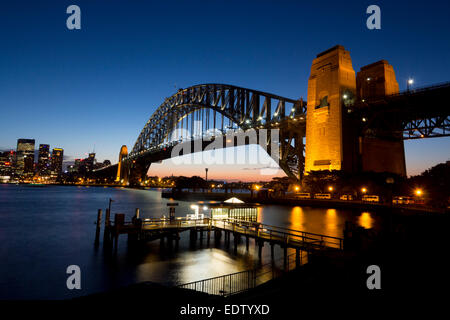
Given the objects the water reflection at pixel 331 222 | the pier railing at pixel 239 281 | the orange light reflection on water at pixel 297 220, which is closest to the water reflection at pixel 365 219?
the water reflection at pixel 331 222

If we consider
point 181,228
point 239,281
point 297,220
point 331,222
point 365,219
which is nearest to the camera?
point 239,281

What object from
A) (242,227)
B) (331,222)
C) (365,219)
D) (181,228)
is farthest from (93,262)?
(365,219)

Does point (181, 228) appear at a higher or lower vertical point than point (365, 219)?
higher

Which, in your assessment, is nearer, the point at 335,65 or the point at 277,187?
the point at 335,65

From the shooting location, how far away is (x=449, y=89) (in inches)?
1112

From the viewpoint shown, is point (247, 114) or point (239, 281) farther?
point (247, 114)

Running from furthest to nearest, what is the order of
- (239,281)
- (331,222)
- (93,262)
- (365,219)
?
(331,222) → (365,219) → (93,262) → (239,281)

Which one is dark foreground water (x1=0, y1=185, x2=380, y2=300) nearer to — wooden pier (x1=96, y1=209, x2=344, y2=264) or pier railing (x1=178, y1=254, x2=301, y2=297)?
wooden pier (x1=96, y1=209, x2=344, y2=264)

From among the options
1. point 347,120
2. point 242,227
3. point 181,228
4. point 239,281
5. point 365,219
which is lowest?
point 239,281

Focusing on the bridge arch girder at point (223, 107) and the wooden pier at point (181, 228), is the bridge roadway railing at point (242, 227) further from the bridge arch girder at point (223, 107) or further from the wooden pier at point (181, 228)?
the bridge arch girder at point (223, 107)

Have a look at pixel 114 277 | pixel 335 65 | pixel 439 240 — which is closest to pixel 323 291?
pixel 439 240

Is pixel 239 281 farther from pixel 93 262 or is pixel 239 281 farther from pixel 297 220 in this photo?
pixel 297 220
